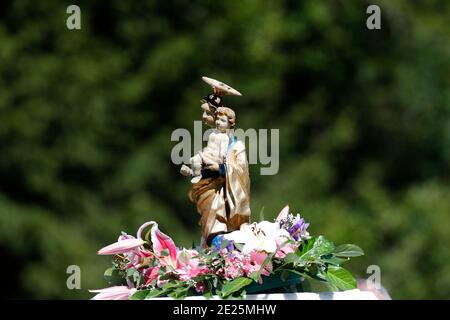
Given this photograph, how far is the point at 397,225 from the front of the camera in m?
13.5

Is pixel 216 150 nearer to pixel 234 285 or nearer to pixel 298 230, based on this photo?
pixel 298 230

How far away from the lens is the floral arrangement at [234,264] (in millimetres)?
5523

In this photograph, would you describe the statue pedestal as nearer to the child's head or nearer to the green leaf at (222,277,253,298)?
the green leaf at (222,277,253,298)

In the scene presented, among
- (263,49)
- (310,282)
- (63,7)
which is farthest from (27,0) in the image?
(310,282)

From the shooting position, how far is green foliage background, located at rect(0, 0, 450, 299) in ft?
43.7

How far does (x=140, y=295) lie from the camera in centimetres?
552

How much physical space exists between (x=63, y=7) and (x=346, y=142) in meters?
3.58

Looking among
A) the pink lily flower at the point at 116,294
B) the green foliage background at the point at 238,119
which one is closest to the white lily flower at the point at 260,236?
the pink lily flower at the point at 116,294

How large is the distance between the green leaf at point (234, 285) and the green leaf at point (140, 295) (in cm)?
36

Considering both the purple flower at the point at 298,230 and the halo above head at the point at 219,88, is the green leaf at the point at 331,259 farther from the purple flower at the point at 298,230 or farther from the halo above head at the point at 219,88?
the halo above head at the point at 219,88

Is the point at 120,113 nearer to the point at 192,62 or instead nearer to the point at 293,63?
the point at 192,62

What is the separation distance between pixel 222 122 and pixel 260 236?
0.66 meters
